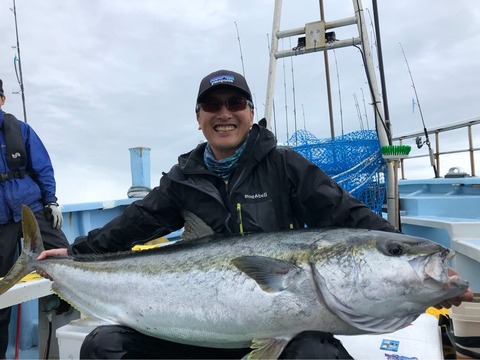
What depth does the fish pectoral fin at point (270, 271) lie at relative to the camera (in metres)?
1.76

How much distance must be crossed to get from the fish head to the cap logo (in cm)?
131

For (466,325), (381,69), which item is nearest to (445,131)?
(381,69)

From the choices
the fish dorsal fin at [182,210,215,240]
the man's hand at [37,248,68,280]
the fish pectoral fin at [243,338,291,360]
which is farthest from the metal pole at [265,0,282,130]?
the fish pectoral fin at [243,338,291,360]

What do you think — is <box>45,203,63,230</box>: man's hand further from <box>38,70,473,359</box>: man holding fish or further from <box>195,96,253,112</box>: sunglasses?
<box>195,96,253,112</box>: sunglasses

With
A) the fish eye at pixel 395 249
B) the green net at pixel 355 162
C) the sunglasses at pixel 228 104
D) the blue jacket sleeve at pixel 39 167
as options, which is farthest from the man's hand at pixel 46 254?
the green net at pixel 355 162

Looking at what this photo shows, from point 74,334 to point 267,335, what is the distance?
1390 millimetres

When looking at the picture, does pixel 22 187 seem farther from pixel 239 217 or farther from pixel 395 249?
pixel 395 249

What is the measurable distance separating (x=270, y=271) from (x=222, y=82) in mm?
1295

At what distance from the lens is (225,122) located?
8.66ft

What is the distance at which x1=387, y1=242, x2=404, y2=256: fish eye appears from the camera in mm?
1706

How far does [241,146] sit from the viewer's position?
264 centimetres

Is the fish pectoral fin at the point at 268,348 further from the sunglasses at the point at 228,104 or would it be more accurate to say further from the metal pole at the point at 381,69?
the metal pole at the point at 381,69

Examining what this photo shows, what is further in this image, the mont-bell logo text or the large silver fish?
the mont-bell logo text

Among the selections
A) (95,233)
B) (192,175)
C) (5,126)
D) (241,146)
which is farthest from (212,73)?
(5,126)
